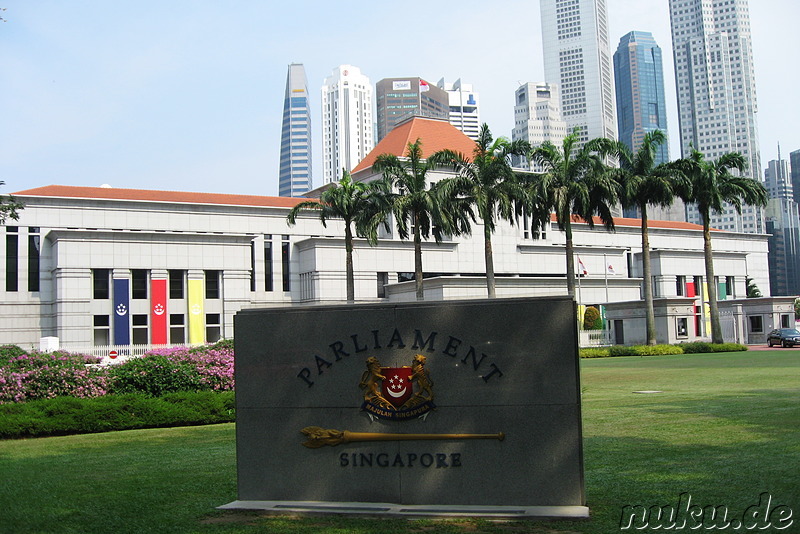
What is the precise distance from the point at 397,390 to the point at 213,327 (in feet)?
172

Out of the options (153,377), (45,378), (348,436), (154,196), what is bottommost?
(348,436)

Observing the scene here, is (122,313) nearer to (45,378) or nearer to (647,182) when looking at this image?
(647,182)

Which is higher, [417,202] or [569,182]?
[569,182]

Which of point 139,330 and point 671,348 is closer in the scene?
point 671,348

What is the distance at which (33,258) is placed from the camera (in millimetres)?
55781

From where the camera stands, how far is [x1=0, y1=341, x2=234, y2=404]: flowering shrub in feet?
58.6

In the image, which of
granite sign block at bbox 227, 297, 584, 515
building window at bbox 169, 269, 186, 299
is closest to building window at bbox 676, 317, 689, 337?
building window at bbox 169, 269, 186, 299

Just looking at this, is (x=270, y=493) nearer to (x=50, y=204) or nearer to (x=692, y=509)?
(x=692, y=509)

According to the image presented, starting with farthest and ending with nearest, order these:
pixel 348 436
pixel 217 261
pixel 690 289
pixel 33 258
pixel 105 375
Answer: pixel 690 289 → pixel 217 261 → pixel 33 258 → pixel 105 375 → pixel 348 436

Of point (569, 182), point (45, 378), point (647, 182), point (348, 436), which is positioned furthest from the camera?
point (647, 182)

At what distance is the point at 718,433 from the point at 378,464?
6.24m

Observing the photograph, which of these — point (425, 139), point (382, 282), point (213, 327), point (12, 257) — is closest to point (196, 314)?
point (213, 327)

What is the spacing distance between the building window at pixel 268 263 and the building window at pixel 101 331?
1321 centimetres

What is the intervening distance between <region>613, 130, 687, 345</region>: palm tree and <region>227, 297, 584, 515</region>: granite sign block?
3939 centimetres
